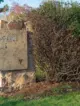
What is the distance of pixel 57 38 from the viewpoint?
1029 cm

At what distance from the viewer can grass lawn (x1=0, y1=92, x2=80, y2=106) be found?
8578 millimetres

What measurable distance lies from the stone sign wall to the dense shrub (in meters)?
0.37

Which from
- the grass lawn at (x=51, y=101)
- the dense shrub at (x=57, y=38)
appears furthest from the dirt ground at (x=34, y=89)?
the grass lawn at (x=51, y=101)

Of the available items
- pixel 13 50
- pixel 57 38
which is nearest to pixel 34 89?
pixel 13 50

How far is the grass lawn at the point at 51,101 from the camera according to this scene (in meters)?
8.58

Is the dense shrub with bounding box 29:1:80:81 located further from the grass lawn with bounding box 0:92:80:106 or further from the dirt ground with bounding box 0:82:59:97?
the grass lawn with bounding box 0:92:80:106

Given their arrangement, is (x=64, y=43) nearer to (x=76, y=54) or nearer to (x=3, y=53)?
(x=76, y=54)

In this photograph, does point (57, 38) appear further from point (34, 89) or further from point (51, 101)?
point (51, 101)

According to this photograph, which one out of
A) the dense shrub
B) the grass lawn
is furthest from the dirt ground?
the grass lawn

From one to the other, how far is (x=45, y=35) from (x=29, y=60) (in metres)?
0.96

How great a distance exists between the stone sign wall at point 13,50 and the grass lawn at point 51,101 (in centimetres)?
143

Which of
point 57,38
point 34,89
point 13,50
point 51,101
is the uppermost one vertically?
point 57,38

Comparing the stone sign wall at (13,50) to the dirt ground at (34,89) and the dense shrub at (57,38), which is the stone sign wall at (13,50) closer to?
the dense shrub at (57,38)

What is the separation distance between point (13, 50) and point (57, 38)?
4.39ft
